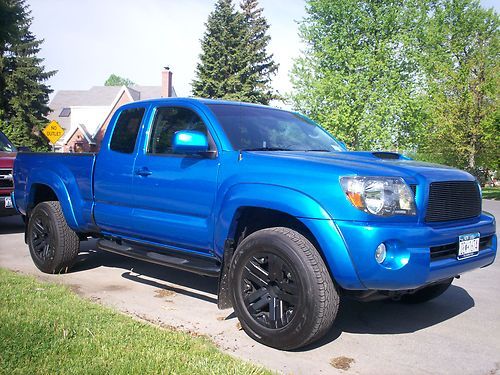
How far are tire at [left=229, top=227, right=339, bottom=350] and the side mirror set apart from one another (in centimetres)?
87

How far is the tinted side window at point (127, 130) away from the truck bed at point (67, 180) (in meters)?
0.34

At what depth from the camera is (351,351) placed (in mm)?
3734

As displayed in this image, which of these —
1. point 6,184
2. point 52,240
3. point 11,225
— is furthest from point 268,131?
point 11,225

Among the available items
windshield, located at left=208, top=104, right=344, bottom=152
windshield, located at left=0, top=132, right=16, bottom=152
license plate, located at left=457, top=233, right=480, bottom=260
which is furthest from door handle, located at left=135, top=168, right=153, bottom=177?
windshield, located at left=0, top=132, right=16, bottom=152

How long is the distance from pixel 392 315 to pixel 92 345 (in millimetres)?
2683

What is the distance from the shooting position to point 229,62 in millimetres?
38875

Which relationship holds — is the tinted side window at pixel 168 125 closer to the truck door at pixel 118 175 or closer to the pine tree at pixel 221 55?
the truck door at pixel 118 175

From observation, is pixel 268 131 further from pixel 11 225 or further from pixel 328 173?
pixel 11 225

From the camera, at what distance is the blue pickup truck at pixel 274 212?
135 inches

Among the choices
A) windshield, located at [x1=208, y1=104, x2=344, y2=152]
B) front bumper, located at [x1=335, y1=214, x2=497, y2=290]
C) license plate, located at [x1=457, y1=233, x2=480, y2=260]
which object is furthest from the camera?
windshield, located at [x1=208, y1=104, x2=344, y2=152]

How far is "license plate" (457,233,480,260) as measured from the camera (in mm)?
Result: 3779

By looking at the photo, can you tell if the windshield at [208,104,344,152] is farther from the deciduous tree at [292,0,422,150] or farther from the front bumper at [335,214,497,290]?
the deciduous tree at [292,0,422,150]

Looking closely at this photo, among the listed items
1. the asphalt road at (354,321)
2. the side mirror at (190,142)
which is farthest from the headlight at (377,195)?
the side mirror at (190,142)

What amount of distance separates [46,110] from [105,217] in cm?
3612
